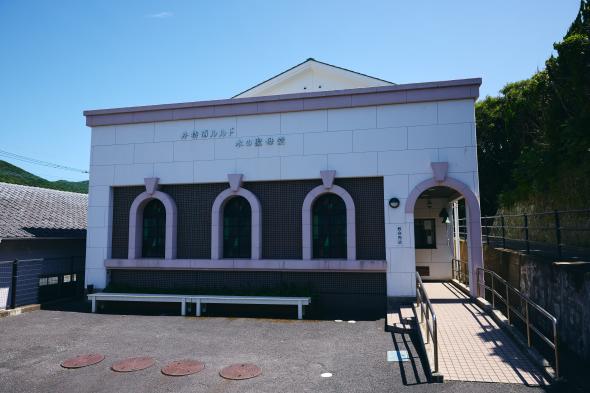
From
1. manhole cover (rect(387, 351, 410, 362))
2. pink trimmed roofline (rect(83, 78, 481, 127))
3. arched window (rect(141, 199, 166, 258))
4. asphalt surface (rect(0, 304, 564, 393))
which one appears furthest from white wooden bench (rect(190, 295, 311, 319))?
pink trimmed roofline (rect(83, 78, 481, 127))

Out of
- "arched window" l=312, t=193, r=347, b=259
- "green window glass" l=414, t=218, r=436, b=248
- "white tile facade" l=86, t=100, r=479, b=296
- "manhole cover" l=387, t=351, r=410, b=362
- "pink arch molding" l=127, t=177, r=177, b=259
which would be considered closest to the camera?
"manhole cover" l=387, t=351, r=410, b=362

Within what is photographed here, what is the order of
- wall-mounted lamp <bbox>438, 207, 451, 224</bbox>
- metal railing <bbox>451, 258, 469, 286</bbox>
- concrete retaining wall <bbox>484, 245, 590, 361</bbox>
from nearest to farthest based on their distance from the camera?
concrete retaining wall <bbox>484, 245, 590, 361</bbox> → metal railing <bbox>451, 258, 469, 286</bbox> → wall-mounted lamp <bbox>438, 207, 451, 224</bbox>

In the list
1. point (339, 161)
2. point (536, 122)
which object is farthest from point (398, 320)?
point (536, 122)

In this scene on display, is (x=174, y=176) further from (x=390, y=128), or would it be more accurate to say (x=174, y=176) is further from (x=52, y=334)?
(x=390, y=128)

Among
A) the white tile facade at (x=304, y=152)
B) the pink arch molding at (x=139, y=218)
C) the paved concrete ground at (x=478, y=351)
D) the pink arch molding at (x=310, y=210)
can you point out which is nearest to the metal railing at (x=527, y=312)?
the paved concrete ground at (x=478, y=351)

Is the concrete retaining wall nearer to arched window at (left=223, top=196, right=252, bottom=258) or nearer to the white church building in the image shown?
the white church building

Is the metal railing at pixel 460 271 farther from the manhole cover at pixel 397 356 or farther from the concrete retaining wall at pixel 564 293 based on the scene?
the manhole cover at pixel 397 356

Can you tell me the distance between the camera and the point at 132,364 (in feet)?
23.8

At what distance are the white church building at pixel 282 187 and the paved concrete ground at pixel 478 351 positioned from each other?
199 cm

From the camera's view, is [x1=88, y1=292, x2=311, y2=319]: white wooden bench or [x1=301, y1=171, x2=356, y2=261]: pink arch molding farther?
[x1=301, y1=171, x2=356, y2=261]: pink arch molding

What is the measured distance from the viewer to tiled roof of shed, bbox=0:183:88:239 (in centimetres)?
1349

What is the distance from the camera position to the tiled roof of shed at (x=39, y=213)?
44.2 ft

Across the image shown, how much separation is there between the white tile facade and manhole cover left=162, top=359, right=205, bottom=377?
232 inches

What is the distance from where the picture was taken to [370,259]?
1116 centimetres
